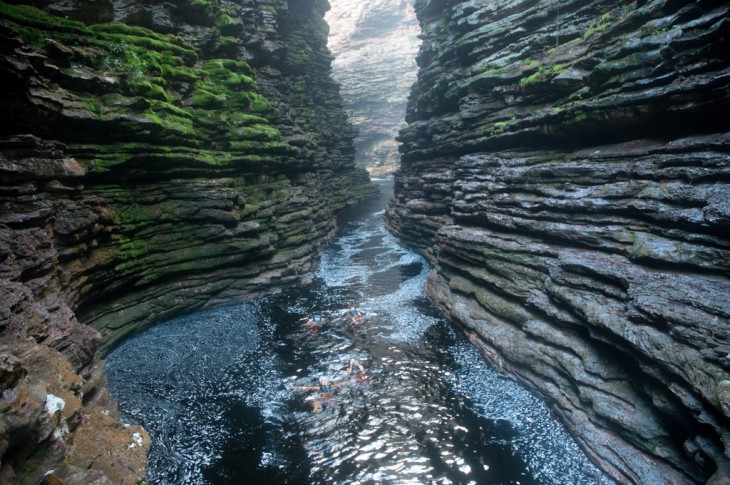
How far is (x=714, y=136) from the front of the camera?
10.3 m

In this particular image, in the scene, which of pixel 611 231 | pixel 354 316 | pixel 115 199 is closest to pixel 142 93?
pixel 115 199

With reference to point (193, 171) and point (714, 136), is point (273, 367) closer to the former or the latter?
point (193, 171)

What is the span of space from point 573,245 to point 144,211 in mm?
16468

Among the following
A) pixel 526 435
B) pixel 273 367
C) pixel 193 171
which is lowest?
pixel 526 435

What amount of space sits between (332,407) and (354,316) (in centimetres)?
627

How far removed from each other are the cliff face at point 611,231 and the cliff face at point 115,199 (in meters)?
10.4

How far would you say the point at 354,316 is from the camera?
678 inches

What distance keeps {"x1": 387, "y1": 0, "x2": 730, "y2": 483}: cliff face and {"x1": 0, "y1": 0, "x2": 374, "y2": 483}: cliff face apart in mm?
10445

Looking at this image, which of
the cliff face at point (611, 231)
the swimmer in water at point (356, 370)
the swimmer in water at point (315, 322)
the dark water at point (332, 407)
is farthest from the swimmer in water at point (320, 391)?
the cliff face at point (611, 231)

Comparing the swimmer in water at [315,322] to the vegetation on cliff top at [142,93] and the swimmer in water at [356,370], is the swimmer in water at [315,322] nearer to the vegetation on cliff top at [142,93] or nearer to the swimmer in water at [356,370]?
the swimmer in water at [356,370]

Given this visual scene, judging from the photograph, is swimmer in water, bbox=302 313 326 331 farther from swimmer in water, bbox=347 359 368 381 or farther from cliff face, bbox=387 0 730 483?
cliff face, bbox=387 0 730 483

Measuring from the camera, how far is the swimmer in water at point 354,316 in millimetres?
16734

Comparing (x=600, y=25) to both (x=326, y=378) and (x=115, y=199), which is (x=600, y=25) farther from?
(x=115, y=199)

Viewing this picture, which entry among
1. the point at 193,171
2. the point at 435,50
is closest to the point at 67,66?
the point at 193,171
